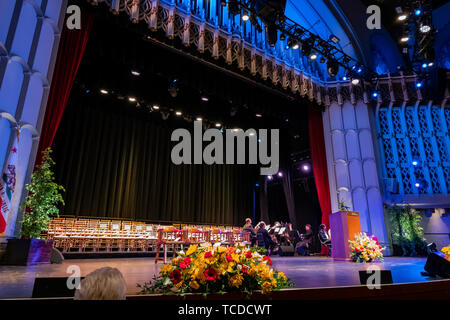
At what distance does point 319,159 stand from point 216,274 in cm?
1032

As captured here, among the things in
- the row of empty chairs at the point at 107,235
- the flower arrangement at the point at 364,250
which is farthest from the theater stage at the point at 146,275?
the row of empty chairs at the point at 107,235

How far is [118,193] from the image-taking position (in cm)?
1137

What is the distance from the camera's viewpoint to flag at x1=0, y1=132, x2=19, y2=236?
15.3 ft

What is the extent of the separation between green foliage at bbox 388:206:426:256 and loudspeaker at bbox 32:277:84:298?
1120cm

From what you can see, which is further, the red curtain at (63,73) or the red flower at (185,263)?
the red curtain at (63,73)

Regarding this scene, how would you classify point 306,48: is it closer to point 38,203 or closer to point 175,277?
point 38,203

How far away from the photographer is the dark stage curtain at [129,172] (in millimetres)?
10695

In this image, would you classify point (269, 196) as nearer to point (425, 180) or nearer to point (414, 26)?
point (425, 180)

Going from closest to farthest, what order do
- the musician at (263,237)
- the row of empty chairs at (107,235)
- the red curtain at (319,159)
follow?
the row of empty chairs at (107,235) → the musician at (263,237) → the red curtain at (319,159)

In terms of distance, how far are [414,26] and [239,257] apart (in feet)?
35.5

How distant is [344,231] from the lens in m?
7.45

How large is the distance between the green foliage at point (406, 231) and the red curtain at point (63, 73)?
11.4 meters

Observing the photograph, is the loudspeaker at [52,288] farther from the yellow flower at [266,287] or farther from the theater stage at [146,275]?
the yellow flower at [266,287]
